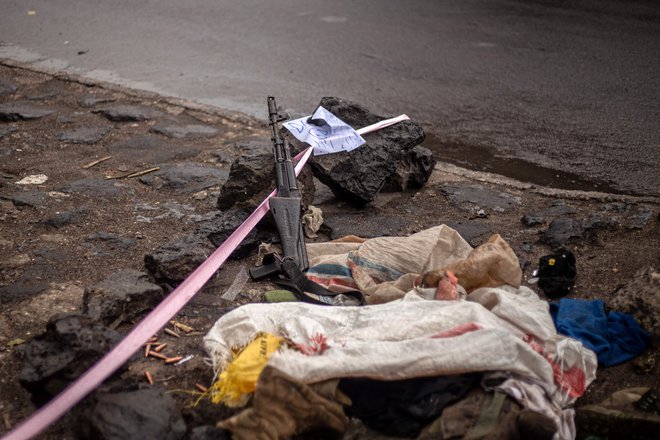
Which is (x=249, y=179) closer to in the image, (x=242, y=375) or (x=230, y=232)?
(x=230, y=232)

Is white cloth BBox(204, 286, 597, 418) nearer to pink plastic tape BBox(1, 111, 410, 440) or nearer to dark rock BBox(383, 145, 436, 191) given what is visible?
pink plastic tape BBox(1, 111, 410, 440)

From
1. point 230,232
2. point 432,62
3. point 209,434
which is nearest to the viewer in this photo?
point 209,434

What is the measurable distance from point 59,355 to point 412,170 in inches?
109

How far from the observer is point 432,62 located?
772 centimetres

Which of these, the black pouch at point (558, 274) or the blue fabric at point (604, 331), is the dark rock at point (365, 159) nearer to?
the black pouch at point (558, 274)

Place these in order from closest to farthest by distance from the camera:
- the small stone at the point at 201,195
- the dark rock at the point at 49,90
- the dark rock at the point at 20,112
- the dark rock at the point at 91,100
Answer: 1. the small stone at the point at 201,195
2. the dark rock at the point at 20,112
3. the dark rock at the point at 91,100
4. the dark rock at the point at 49,90

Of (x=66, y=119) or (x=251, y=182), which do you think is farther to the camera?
(x=66, y=119)

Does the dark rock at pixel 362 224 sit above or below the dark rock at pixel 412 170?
below

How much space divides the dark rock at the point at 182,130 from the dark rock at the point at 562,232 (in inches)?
124

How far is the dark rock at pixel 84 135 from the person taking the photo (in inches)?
239

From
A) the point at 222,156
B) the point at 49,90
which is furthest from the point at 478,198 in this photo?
the point at 49,90

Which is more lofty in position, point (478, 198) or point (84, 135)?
point (478, 198)

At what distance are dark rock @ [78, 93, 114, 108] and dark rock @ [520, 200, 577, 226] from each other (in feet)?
14.3

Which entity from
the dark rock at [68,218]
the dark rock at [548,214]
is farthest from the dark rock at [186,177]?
the dark rock at [548,214]
